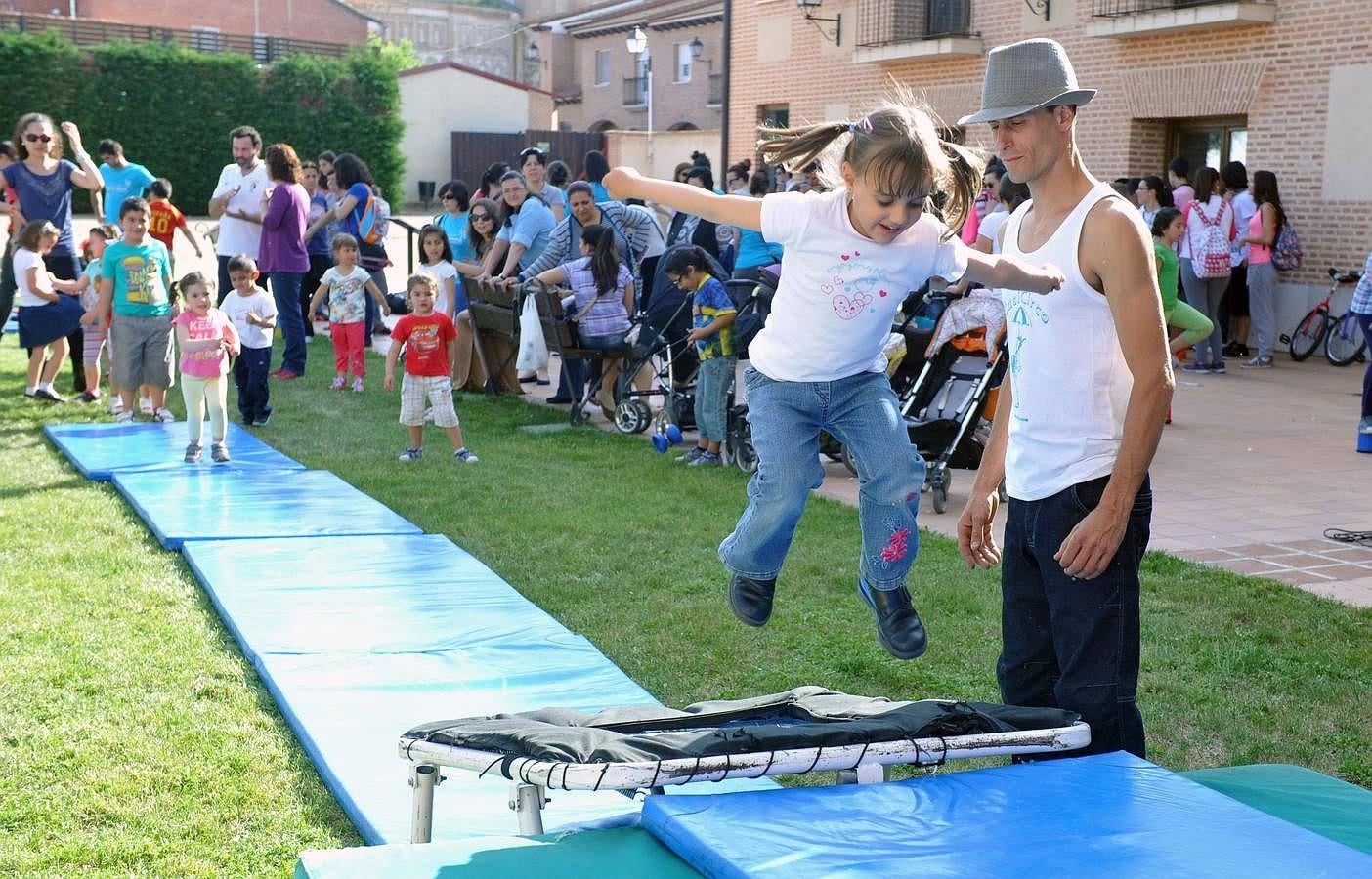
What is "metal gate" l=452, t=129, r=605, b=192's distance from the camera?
42.6 metres

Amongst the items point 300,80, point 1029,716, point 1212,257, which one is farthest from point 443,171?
point 1029,716

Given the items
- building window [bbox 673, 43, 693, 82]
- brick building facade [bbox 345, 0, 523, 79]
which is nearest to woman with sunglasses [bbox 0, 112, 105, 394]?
building window [bbox 673, 43, 693, 82]

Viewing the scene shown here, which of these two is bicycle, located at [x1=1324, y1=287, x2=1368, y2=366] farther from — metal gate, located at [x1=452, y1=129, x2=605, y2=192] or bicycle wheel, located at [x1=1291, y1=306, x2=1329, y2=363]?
metal gate, located at [x1=452, y1=129, x2=605, y2=192]

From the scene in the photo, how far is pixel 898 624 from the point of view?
422cm

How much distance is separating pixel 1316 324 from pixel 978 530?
44.1 feet

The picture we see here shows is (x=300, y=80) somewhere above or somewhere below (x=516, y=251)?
above

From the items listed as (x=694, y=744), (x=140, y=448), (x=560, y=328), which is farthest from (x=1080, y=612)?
(x=140, y=448)

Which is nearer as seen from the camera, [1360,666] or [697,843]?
[697,843]

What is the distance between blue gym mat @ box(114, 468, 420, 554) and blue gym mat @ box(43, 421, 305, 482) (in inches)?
7.6

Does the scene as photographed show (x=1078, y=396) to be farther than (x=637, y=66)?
No

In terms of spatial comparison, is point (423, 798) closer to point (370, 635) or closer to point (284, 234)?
point (370, 635)

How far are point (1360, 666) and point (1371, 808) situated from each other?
1.92 m

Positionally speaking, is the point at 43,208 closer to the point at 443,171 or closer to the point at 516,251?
the point at 516,251

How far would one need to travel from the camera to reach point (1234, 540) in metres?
7.71
